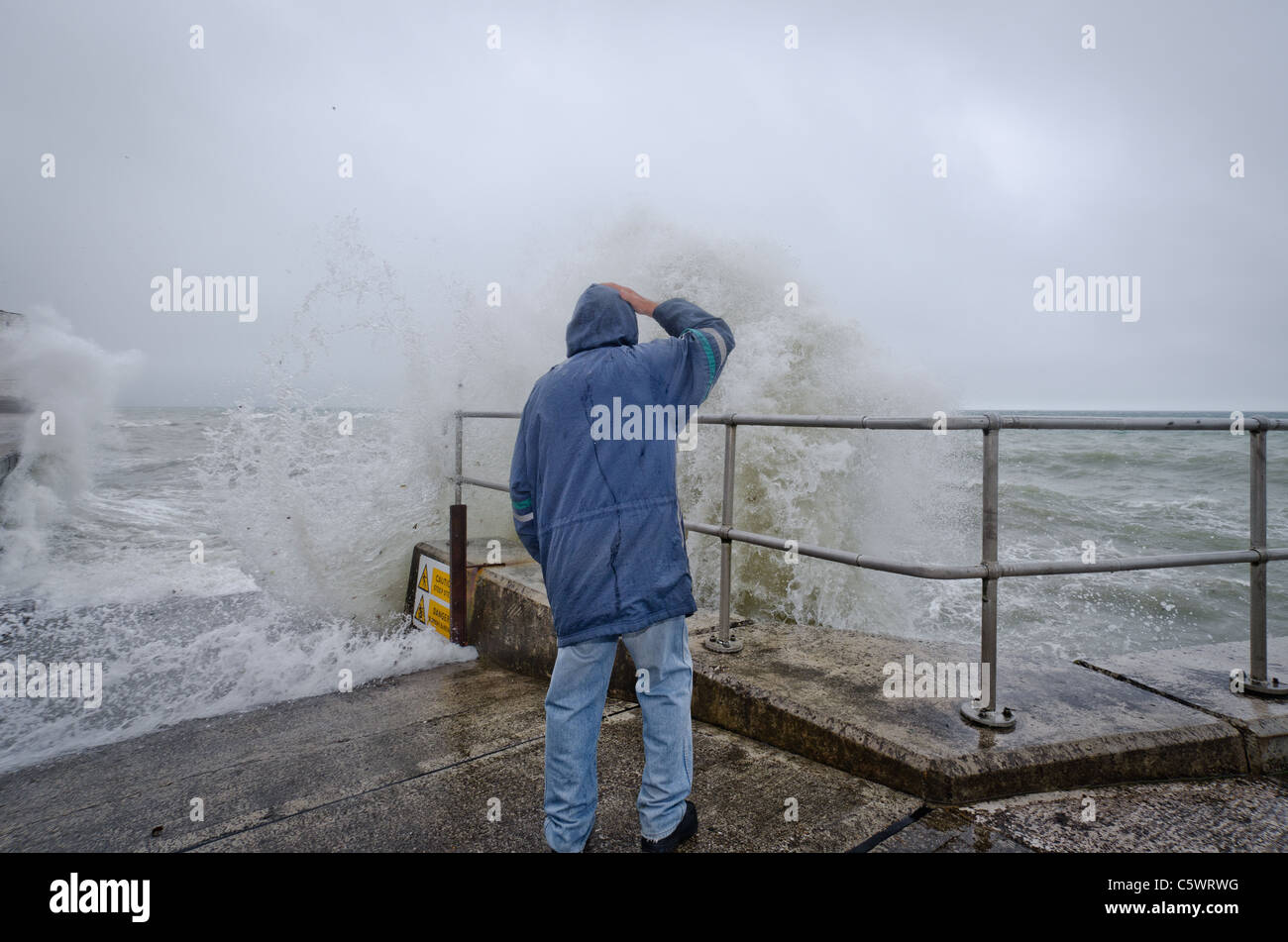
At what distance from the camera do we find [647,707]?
1.86 meters

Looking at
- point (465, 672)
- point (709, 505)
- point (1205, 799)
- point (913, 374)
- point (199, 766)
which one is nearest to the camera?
point (1205, 799)

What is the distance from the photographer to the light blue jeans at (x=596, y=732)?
5.92 ft

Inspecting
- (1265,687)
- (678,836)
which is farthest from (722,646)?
(1265,687)

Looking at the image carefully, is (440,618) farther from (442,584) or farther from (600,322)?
(600,322)

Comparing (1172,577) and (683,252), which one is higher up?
(683,252)

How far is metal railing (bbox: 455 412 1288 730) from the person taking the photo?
7.42 feet

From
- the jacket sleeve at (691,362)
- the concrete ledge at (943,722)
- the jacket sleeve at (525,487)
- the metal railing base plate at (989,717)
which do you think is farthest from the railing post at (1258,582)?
the jacket sleeve at (525,487)

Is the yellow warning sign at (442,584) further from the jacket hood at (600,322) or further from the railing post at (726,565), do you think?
the jacket hood at (600,322)

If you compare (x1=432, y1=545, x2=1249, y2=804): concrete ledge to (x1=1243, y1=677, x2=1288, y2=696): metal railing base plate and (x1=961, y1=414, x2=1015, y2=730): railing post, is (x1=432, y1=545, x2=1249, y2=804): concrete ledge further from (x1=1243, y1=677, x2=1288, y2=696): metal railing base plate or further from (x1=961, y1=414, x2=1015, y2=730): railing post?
(x1=1243, y1=677, x2=1288, y2=696): metal railing base plate

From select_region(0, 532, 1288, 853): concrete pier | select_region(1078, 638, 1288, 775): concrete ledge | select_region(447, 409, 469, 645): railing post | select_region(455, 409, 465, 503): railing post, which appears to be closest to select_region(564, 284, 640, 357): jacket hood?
select_region(0, 532, 1288, 853): concrete pier

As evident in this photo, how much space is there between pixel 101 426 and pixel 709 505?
1691cm

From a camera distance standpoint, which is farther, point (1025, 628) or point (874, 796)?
point (1025, 628)
